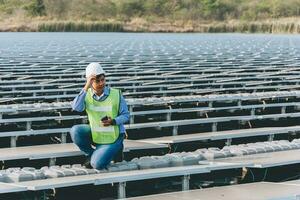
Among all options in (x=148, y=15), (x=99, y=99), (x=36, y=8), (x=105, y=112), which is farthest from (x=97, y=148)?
(x=148, y=15)

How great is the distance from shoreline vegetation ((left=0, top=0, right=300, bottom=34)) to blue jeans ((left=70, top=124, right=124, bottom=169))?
6174cm

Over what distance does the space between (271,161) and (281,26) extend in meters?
60.4

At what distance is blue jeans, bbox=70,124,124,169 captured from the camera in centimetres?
915

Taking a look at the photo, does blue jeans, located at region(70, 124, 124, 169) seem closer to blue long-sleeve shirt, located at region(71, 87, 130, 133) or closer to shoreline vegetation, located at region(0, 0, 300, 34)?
blue long-sleeve shirt, located at region(71, 87, 130, 133)

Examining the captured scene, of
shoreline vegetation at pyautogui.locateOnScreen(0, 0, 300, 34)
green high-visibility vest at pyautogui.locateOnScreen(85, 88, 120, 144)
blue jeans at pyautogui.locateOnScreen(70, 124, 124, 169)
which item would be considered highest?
green high-visibility vest at pyautogui.locateOnScreen(85, 88, 120, 144)

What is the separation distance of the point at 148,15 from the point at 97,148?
8434cm

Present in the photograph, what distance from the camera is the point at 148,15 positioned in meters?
93.2

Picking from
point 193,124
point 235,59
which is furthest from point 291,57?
point 193,124

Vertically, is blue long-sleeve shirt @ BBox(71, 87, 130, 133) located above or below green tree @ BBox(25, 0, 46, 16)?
above

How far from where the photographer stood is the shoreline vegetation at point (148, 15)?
2972 inches

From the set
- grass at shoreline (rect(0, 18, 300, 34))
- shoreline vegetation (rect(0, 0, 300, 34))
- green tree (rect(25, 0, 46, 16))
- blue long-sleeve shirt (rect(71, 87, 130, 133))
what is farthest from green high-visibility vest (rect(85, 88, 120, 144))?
green tree (rect(25, 0, 46, 16))

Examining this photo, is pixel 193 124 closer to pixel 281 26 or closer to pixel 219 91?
pixel 219 91

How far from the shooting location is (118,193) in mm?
8891

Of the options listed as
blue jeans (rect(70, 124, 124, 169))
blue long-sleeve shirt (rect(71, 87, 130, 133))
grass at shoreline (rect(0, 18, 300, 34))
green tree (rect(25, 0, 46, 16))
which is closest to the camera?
blue jeans (rect(70, 124, 124, 169))
